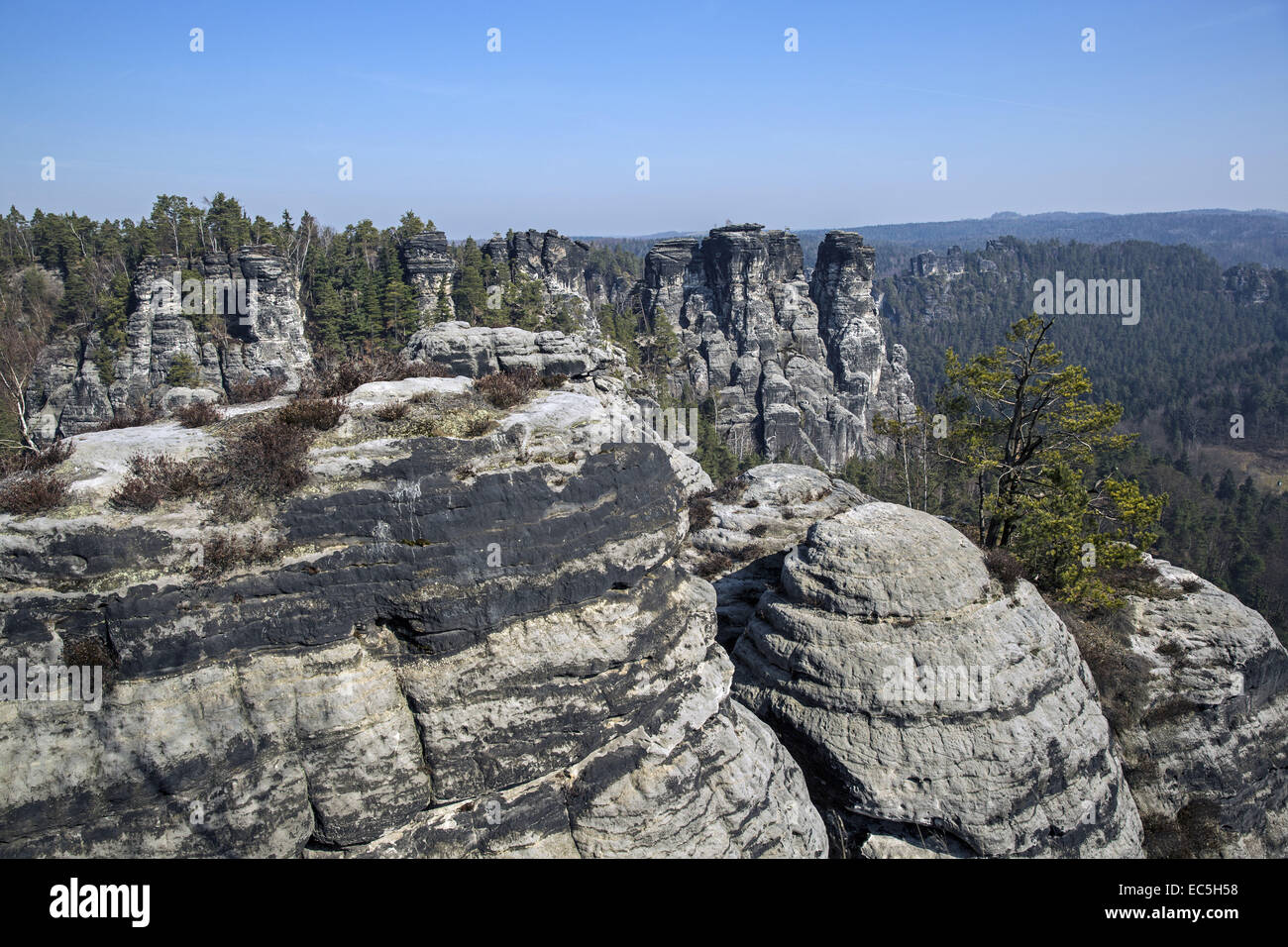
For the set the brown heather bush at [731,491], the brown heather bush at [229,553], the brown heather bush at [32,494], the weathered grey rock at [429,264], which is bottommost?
the brown heather bush at [731,491]

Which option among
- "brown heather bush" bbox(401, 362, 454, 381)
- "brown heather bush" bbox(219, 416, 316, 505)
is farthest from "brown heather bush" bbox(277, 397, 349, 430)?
"brown heather bush" bbox(401, 362, 454, 381)

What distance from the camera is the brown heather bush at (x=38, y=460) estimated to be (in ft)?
37.1

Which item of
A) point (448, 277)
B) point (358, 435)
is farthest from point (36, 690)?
point (448, 277)

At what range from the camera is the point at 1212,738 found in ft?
63.9

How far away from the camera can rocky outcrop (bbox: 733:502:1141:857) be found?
1616cm

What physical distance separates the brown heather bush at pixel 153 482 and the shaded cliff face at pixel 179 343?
57345 millimetres

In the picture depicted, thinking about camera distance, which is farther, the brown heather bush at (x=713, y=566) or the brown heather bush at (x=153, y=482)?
the brown heather bush at (x=713, y=566)

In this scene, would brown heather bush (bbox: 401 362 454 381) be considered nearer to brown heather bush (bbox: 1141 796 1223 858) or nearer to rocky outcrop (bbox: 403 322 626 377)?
rocky outcrop (bbox: 403 322 626 377)

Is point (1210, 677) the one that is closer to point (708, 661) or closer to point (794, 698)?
point (794, 698)

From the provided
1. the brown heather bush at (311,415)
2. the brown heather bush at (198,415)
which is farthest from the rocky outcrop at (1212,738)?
the brown heather bush at (198,415)

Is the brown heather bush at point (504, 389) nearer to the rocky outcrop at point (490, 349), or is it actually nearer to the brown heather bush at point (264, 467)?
the brown heather bush at point (264, 467)

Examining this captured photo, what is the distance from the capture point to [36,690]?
9875 millimetres

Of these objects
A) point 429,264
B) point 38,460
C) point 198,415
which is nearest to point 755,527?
point 198,415

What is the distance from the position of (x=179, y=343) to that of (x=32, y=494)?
66.3 m
